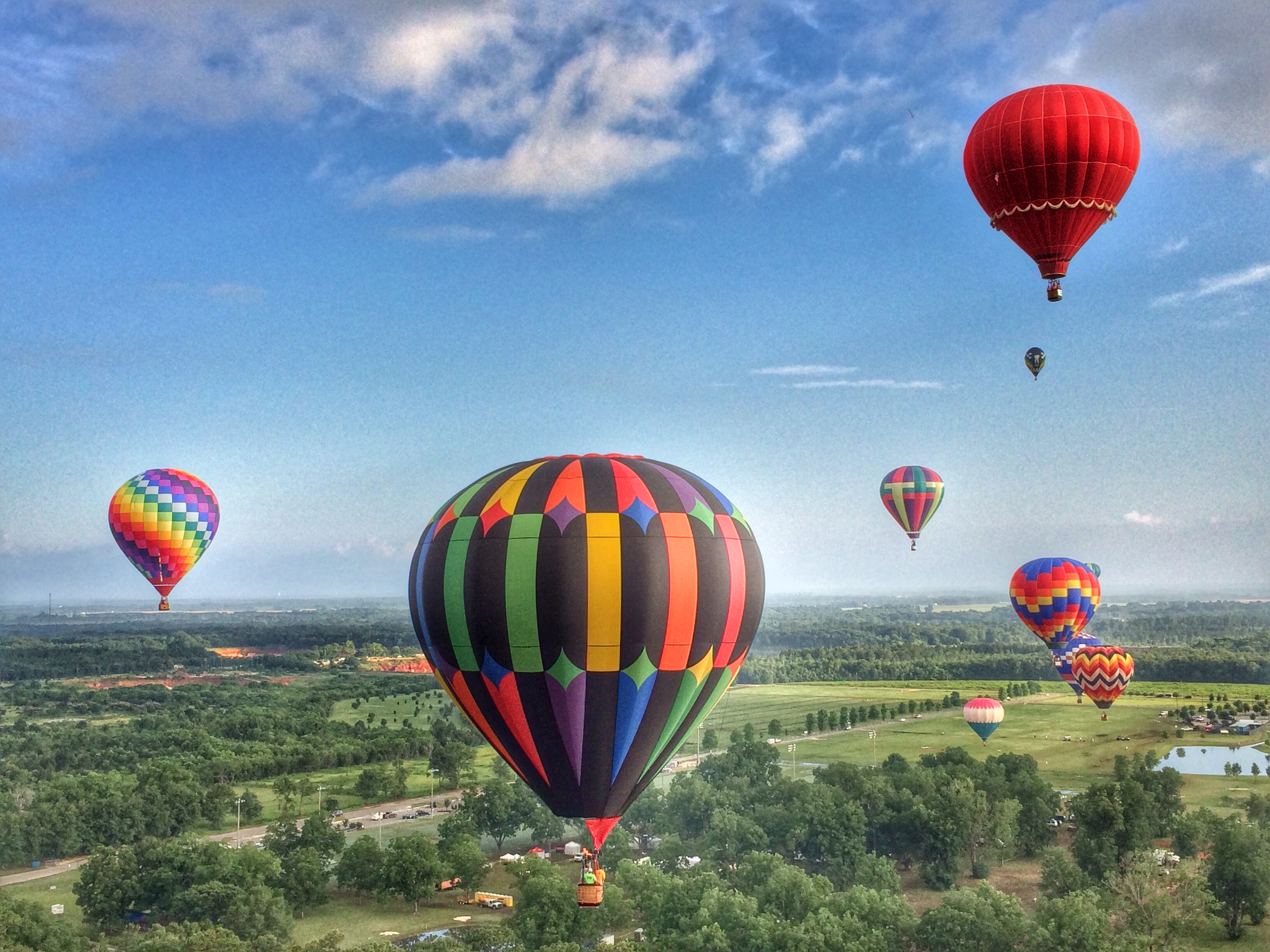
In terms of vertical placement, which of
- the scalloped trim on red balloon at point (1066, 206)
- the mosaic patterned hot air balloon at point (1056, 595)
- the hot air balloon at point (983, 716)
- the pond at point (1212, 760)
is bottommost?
the pond at point (1212, 760)

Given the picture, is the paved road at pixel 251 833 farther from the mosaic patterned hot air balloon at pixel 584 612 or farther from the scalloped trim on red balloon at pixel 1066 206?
the scalloped trim on red balloon at pixel 1066 206

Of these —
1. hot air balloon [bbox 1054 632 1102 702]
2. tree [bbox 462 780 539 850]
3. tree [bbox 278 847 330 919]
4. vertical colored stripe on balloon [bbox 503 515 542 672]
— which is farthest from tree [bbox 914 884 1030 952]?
hot air balloon [bbox 1054 632 1102 702]

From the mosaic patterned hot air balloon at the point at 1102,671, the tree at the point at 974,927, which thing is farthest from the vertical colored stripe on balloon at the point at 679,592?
the mosaic patterned hot air balloon at the point at 1102,671

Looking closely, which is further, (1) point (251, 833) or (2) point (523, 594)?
(1) point (251, 833)

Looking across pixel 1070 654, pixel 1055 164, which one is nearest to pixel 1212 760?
pixel 1070 654

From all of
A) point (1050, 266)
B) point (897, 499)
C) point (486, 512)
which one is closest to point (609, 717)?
point (486, 512)

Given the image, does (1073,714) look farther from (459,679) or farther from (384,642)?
(384,642)

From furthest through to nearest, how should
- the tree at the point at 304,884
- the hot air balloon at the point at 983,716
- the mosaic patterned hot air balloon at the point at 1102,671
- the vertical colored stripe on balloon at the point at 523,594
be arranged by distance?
the mosaic patterned hot air balloon at the point at 1102,671, the hot air balloon at the point at 983,716, the tree at the point at 304,884, the vertical colored stripe on balloon at the point at 523,594

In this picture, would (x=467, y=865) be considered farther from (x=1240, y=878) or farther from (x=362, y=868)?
(x=1240, y=878)
